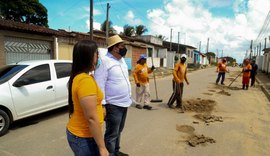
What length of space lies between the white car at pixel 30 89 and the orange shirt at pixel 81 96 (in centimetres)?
354

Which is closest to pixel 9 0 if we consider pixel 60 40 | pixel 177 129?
pixel 60 40

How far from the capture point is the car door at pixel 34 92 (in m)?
5.04

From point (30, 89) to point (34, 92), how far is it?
0.12m

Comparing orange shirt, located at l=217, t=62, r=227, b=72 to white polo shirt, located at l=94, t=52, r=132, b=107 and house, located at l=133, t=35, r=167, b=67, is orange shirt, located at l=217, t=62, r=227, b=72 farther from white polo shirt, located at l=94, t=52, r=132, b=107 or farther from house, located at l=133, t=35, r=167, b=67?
house, located at l=133, t=35, r=167, b=67

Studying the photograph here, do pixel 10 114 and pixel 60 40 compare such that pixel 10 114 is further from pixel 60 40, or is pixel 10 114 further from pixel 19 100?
pixel 60 40

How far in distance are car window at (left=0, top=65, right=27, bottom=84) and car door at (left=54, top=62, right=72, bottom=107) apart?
0.93m

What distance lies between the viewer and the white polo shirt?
2980 millimetres

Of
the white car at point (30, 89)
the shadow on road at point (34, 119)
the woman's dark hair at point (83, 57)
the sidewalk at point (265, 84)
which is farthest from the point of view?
the sidewalk at point (265, 84)

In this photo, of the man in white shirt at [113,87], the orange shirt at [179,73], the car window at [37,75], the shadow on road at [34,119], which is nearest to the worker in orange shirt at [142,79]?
the orange shirt at [179,73]

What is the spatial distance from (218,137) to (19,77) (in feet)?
15.2

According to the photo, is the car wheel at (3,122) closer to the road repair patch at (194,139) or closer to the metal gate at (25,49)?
the road repair patch at (194,139)

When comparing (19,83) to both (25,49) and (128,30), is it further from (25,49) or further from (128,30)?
(128,30)

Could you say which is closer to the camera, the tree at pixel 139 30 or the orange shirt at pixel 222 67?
the orange shirt at pixel 222 67

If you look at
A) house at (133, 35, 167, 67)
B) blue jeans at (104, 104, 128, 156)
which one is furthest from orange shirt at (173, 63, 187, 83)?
house at (133, 35, 167, 67)
